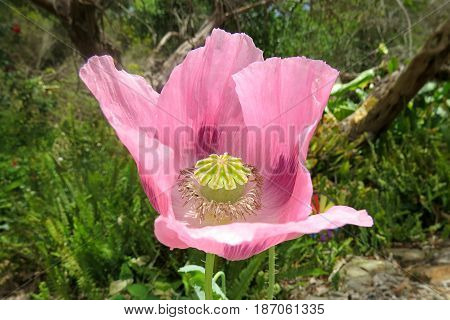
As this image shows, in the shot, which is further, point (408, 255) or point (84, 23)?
point (84, 23)

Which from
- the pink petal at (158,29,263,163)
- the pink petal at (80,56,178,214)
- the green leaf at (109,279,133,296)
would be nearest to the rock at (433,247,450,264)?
the green leaf at (109,279,133,296)

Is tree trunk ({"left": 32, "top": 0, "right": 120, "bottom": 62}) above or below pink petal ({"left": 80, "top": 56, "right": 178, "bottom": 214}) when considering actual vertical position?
above

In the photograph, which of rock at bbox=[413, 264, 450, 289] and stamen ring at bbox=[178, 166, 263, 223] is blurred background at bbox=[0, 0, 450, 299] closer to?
rock at bbox=[413, 264, 450, 289]

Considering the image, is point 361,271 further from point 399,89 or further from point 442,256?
point 399,89

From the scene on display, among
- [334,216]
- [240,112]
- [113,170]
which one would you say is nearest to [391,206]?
[113,170]

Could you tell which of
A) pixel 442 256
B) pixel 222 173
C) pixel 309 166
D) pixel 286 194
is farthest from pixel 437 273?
pixel 222 173

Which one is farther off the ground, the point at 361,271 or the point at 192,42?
the point at 192,42
